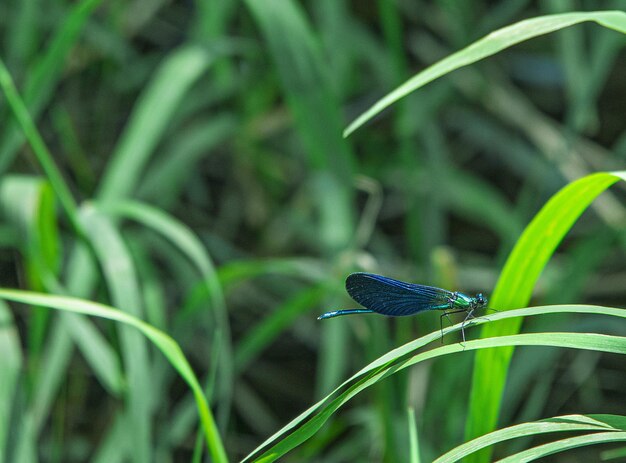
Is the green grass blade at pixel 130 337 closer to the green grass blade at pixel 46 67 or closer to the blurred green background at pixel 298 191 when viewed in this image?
the blurred green background at pixel 298 191

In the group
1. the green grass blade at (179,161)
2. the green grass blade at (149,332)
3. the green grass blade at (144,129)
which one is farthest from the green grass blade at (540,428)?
the green grass blade at (179,161)

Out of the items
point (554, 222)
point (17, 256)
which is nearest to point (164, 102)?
point (17, 256)

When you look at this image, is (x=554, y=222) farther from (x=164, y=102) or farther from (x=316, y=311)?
(x=316, y=311)

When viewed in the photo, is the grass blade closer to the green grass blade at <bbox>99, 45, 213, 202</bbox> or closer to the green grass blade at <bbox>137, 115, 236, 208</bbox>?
the green grass blade at <bbox>99, 45, 213, 202</bbox>

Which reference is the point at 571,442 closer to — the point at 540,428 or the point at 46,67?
the point at 540,428

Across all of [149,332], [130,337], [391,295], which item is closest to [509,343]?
[391,295]

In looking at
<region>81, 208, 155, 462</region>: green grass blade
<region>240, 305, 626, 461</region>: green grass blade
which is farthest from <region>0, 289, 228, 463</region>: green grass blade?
<region>81, 208, 155, 462</region>: green grass blade
